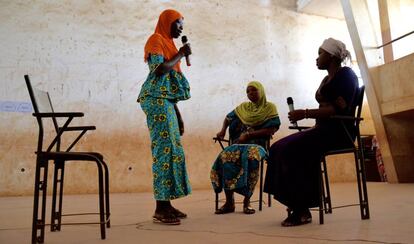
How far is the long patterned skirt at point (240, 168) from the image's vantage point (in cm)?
294

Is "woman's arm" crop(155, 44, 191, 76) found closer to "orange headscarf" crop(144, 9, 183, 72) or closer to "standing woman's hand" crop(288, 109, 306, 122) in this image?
"orange headscarf" crop(144, 9, 183, 72)

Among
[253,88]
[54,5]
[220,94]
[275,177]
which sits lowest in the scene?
[275,177]

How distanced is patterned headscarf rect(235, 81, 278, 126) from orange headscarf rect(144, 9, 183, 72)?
95 centimetres

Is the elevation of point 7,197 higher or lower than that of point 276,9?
lower

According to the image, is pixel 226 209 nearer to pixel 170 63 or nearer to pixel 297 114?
pixel 297 114

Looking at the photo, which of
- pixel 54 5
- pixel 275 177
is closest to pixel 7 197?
pixel 54 5

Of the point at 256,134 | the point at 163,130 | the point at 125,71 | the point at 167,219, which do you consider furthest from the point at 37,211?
the point at 125,71

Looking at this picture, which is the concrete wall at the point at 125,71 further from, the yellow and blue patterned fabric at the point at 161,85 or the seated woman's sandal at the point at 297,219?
the seated woman's sandal at the point at 297,219

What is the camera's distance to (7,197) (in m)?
4.98

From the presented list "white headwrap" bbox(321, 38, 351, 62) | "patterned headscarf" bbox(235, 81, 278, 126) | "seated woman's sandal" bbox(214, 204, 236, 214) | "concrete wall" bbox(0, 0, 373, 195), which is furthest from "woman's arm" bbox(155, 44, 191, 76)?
"concrete wall" bbox(0, 0, 373, 195)

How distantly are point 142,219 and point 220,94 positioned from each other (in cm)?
387

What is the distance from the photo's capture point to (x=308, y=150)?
2.30m

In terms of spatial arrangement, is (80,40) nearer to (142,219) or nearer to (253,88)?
(253,88)

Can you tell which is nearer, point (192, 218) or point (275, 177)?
point (275, 177)
